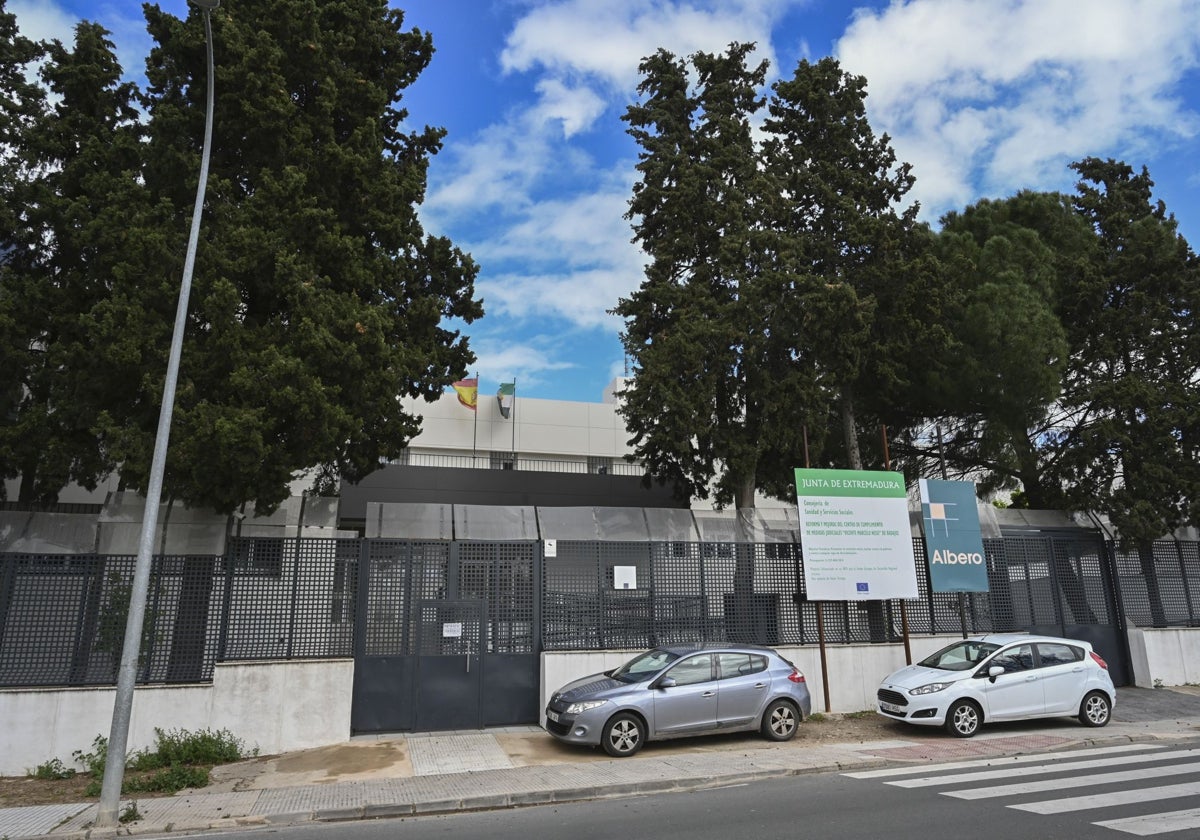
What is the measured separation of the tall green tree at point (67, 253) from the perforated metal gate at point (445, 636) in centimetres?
560

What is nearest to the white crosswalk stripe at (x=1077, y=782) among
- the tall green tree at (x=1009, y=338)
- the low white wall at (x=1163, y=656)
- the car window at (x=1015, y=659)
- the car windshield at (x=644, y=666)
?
Answer: the car window at (x=1015, y=659)

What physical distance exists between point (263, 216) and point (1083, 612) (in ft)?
62.3

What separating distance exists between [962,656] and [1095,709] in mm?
2327

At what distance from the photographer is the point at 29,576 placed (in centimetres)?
1123

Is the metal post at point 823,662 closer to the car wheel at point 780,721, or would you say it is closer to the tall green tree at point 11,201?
the car wheel at point 780,721

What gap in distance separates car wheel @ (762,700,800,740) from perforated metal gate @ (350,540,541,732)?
3.98m

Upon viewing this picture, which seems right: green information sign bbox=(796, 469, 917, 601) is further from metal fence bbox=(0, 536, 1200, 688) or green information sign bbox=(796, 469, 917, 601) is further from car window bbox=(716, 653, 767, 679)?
car window bbox=(716, 653, 767, 679)

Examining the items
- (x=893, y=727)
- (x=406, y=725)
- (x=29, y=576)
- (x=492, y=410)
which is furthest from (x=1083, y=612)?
(x=492, y=410)

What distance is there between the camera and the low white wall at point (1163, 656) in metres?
16.8

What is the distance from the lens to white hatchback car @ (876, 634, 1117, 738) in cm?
1203

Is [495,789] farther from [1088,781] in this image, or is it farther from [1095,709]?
[1095,709]

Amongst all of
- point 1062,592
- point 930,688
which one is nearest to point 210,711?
point 930,688

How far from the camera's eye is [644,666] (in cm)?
1160

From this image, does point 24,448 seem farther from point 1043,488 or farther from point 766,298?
point 1043,488
